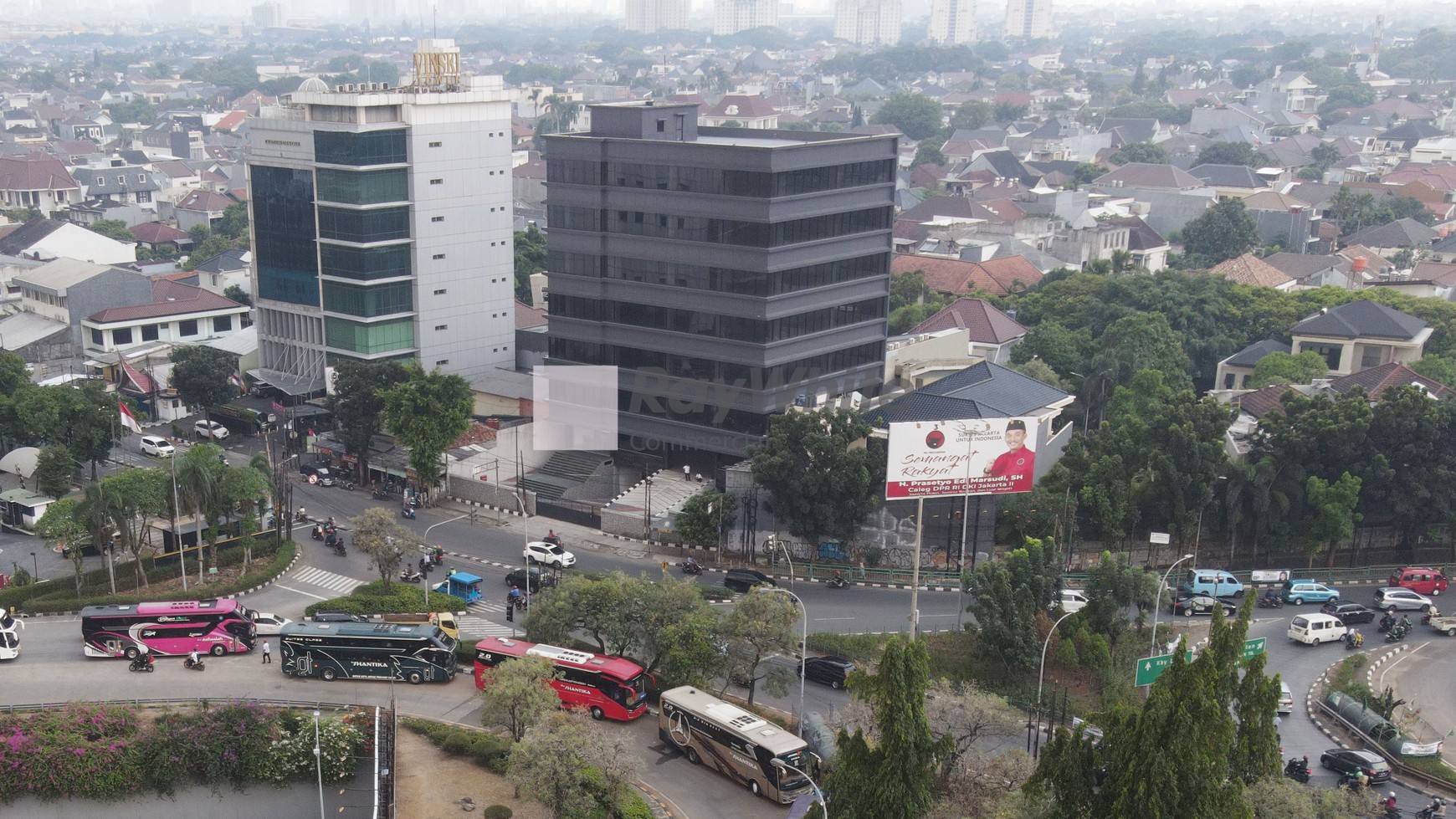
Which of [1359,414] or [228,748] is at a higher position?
[1359,414]

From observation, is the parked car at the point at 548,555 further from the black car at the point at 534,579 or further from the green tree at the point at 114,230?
the green tree at the point at 114,230

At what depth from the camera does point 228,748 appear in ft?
123

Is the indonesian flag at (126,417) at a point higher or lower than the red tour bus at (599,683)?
higher

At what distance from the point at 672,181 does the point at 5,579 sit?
31670mm

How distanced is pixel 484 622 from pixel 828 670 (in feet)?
43.8

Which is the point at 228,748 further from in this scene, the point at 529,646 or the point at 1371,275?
the point at 1371,275

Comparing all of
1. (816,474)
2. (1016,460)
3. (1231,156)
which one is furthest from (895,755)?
(1231,156)

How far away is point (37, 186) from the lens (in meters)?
133

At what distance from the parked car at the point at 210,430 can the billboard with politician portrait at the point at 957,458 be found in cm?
4227

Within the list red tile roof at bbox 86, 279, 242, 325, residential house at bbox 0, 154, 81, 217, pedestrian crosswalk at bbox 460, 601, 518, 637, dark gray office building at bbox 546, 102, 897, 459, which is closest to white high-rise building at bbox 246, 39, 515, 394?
red tile roof at bbox 86, 279, 242, 325

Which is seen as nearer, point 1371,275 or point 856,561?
point 856,561

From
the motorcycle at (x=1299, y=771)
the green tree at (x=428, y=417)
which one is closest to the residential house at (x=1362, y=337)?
the motorcycle at (x=1299, y=771)

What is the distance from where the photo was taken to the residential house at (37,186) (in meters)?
132

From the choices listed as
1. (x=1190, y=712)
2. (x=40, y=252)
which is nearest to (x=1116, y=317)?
(x=1190, y=712)
